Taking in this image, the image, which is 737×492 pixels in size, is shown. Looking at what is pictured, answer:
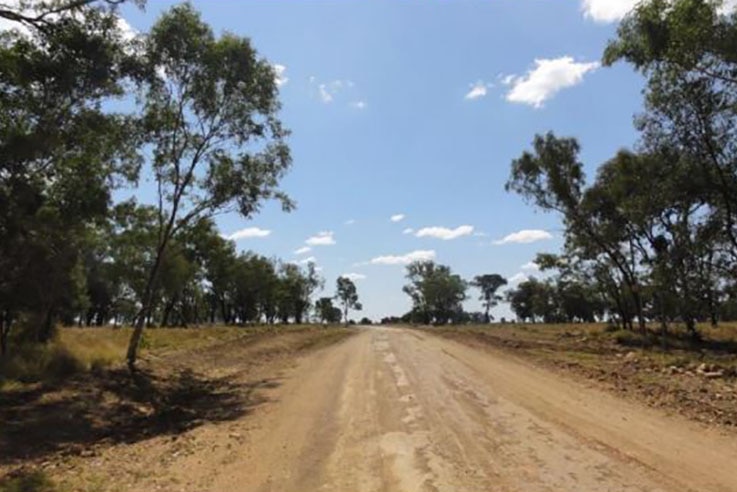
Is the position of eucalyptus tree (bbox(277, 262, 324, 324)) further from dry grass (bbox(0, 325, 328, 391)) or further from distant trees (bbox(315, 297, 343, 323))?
dry grass (bbox(0, 325, 328, 391))

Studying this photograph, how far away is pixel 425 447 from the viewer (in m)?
9.20

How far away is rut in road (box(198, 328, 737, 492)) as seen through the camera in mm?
7672

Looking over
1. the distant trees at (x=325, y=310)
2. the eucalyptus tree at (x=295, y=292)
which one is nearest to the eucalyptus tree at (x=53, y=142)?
the eucalyptus tree at (x=295, y=292)

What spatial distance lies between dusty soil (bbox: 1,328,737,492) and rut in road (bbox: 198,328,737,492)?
25 mm

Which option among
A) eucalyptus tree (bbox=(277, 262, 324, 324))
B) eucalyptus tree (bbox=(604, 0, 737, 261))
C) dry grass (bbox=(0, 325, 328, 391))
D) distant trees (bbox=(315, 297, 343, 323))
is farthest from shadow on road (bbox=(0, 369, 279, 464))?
distant trees (bbox=(315, 297, 343, 323))

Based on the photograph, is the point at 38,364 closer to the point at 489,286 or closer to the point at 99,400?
the point at 99,400

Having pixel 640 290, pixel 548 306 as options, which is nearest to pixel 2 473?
pixel 640 290

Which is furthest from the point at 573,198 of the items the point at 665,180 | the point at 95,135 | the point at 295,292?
the point at 295,292

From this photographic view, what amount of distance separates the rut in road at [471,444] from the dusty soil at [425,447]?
3 cm

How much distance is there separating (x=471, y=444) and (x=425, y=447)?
0.71 m

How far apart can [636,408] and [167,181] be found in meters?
18.0

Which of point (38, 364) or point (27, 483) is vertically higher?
point (38, 364)

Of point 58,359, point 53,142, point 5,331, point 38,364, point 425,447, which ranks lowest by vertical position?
point 425,447

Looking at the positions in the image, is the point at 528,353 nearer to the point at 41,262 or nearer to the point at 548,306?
the point at 41,262
